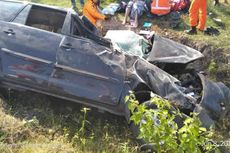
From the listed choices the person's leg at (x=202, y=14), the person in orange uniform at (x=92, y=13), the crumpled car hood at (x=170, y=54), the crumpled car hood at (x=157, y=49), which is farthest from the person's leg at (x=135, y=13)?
the crumpled car hood at (x=170, y=54)

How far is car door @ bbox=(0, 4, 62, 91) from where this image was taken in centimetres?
589

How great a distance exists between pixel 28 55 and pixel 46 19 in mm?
942

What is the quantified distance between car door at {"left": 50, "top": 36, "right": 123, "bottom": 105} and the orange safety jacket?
4.45 meters

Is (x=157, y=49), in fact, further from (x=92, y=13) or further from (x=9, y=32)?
(x=92, y=13)

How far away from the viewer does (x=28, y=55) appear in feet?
19.5

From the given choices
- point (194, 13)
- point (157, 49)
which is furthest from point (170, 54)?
point (194, 13)

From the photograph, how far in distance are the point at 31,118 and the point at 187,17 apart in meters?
5.71

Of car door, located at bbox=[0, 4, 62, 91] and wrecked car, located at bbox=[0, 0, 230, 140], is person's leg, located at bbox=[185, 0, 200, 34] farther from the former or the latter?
car door, located at bbox=[0, 4, 62, 91]

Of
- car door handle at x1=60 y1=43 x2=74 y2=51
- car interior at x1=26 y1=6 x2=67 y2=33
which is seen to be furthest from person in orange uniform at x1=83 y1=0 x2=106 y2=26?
car door handle at x1=60 y1=43 x2=74 y2=51

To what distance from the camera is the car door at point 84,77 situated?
5.68m

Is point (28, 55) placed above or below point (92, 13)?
above

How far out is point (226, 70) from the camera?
8.32 m

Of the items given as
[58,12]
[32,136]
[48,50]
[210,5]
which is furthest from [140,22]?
[32,136]

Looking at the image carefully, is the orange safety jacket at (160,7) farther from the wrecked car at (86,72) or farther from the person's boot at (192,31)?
the wrecked car at (86,72)
